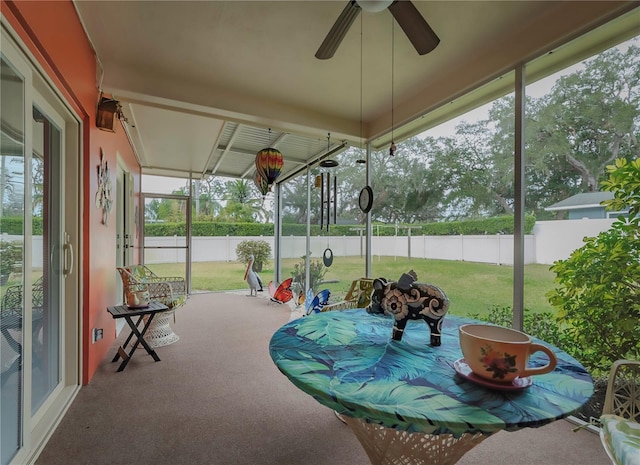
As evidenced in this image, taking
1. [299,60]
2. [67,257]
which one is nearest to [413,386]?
[67,257]

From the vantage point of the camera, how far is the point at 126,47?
244cm

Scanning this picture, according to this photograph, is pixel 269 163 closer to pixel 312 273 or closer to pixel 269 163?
pixel 269 163

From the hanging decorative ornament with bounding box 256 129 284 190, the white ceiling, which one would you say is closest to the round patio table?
the white ceiling

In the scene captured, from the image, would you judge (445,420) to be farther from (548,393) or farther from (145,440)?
(145,440)

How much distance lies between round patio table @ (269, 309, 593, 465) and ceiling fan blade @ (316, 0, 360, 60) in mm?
1555

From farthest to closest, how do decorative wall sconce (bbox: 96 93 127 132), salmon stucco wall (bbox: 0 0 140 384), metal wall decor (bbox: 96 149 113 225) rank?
1. metal wall decor (bbox: 96 149 113 225)
2. decorative wall sconce (bbox: 96 93 127 132)
3. salmon stucco wall (bbox: 0 0 140 384)

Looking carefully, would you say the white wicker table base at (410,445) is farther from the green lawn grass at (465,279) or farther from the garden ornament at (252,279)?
the garden ornament at (252,279)

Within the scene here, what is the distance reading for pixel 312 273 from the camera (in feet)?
18.5

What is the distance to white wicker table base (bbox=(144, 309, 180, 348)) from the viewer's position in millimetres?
3244

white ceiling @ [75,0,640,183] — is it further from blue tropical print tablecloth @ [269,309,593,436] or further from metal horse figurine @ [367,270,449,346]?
blue tropical print tablecloth @ [269,309,593,436]

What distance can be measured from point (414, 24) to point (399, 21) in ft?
0.27

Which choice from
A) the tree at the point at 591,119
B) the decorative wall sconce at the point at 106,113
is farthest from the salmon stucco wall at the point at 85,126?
the tree at the point at 591,119

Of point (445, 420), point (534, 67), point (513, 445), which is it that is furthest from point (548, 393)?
point (534, 67)

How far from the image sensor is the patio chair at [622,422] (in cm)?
101
